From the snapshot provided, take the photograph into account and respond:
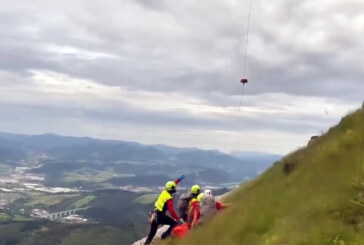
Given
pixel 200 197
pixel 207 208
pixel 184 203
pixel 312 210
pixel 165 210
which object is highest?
pixel 312 210

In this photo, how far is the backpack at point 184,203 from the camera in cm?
2078

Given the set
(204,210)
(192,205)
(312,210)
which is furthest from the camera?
(192,205)

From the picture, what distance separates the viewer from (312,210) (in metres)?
12.0

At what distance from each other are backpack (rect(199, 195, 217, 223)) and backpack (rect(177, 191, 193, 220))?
1.95m

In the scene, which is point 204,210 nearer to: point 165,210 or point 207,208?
point 207,208

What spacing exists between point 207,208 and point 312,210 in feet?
23.4

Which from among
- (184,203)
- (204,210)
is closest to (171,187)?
(184,203)

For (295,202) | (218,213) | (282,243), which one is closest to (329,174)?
(295,202)

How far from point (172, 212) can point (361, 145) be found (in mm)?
9773

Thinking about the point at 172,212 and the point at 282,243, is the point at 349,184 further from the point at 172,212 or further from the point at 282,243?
the point at 172,212

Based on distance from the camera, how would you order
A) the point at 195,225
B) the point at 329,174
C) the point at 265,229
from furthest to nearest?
1. the point at 195,225
2. the point at 329,174
3. the point at 265,229

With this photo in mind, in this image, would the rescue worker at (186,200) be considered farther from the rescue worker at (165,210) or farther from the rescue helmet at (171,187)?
the rescue helmet at (171,187)

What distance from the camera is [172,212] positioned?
20812mm

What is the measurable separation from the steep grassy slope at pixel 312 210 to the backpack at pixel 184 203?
286cm
